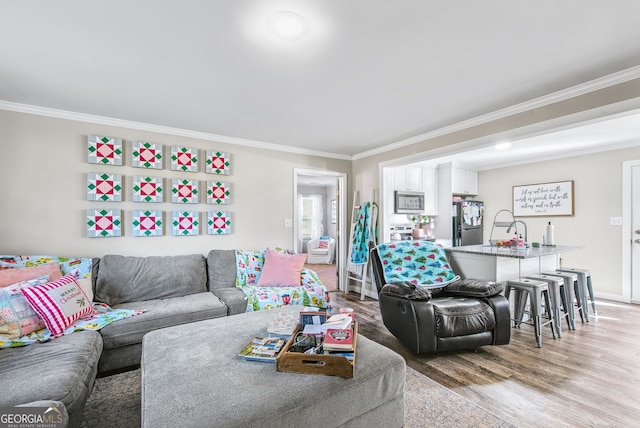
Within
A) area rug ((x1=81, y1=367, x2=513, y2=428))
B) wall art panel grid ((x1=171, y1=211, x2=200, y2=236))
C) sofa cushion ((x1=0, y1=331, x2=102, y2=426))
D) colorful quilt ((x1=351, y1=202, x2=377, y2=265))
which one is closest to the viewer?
sofa cushion ((x1=0, y1=331, x2=102, y2=426))

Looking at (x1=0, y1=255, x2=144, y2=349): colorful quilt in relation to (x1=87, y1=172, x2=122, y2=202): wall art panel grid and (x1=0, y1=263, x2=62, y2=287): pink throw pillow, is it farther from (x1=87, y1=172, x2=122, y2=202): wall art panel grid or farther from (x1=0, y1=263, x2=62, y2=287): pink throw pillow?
(x1=87, y1=172, x2=122, y2=202): wall art panel grid

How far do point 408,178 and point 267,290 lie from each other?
3074mm

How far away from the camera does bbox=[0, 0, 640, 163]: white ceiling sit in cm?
155

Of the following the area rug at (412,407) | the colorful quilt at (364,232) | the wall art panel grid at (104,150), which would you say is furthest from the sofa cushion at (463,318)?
the wall art panel grid at (104,150)

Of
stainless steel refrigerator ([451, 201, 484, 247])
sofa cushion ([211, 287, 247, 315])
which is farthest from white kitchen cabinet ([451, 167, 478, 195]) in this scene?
sofa cushion ([211, 287, 247, 315])

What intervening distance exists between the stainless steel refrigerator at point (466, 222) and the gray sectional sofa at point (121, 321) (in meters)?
3.95

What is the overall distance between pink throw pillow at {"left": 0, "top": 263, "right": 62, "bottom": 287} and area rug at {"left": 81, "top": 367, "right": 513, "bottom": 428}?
934 mm

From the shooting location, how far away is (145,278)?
2.92 m

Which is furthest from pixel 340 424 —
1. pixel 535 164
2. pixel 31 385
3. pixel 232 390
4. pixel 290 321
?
pixel 535 164

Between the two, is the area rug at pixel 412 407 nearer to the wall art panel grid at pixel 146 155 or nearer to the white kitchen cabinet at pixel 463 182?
the wall art panel grid at pixel 146 155

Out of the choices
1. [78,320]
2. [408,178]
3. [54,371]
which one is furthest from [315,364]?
[408,178]

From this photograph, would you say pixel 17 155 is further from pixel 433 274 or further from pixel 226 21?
pixel 433 274

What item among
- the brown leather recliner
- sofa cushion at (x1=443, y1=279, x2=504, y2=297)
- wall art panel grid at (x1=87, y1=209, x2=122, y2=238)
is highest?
wall art panel grid at (x1=87, y1=209, x2=122, y2=238)

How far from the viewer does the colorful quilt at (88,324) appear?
180 cm
